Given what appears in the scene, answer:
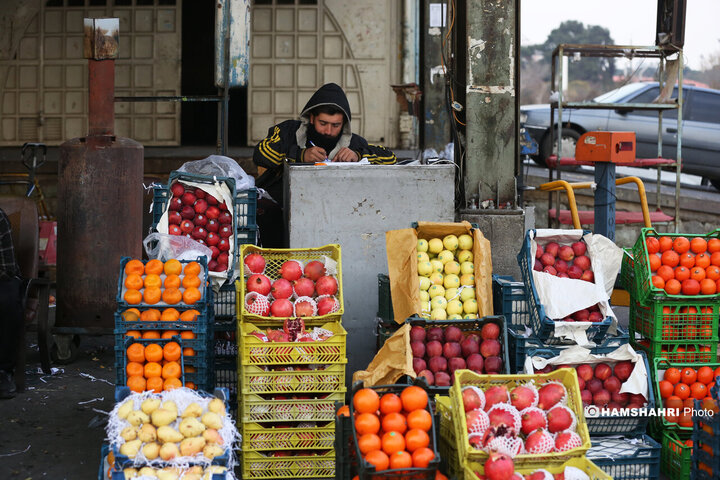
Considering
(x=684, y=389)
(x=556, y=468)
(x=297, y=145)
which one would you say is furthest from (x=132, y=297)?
(x=684, y=389)

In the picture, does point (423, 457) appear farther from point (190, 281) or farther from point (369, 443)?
point (190, 281)

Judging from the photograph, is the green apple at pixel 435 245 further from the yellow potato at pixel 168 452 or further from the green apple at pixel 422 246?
the yellow potato at pixel 168 452

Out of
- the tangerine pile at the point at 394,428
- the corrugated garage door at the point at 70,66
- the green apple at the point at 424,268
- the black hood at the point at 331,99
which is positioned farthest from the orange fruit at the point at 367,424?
the corrugated garage door at the point at 70,66

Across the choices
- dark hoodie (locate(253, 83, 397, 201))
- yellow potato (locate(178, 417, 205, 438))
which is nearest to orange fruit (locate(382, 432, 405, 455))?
yellow potato (locate(178, 417, 205, 438))

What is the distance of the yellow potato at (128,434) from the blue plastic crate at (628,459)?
2.34 m

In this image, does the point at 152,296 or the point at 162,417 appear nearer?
the point at 162,417

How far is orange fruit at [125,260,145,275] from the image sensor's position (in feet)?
16.1

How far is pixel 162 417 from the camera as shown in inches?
151

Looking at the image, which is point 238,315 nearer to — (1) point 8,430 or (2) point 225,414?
(2) point 225,414

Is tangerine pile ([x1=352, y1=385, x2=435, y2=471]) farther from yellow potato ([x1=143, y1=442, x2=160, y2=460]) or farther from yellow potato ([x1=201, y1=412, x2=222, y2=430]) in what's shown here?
yellow potato ([x1=143, y1=442, x2=160, y2=460])

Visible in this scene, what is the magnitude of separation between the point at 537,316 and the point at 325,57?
371 inches

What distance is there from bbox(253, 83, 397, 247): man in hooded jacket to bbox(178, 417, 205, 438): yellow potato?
3.12 meters

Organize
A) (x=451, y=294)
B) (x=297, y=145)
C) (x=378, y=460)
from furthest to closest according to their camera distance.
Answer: (x=297, y=145) < (x=451, y=294) < (x=378, y=460)

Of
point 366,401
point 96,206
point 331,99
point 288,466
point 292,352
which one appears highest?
point 331,99
